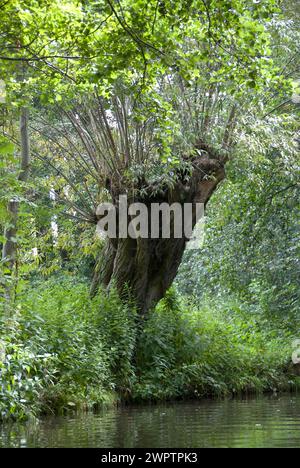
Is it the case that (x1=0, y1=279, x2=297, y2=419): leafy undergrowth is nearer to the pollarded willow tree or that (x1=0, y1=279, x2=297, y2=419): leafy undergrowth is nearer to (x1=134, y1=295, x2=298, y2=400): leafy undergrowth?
(x1=134, y1=295, x2=298, y2=400): leafy undergrowth

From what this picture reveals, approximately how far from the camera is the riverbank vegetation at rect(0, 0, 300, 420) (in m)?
10.2

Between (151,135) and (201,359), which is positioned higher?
(151,135)

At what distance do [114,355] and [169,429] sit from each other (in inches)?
210

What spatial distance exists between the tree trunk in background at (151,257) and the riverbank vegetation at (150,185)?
3 cm

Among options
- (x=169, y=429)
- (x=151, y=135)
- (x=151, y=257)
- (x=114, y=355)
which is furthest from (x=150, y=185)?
(x=169, y=429)

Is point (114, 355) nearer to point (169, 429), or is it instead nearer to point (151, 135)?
point (151, 135)

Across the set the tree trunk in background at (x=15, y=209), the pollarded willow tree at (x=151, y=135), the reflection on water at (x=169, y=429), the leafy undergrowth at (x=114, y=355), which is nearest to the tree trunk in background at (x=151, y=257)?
the pollarded willow tree at (x=151, y=135)

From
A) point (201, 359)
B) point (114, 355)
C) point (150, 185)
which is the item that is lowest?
point (201, 359)

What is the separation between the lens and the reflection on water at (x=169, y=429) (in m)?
7.03

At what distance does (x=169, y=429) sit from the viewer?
8.37 meters

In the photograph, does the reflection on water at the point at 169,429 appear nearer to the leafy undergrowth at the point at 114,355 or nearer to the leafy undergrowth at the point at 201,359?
the leafy undergrowth at the point at 114,355

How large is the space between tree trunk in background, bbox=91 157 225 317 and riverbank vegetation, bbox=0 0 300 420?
35mm

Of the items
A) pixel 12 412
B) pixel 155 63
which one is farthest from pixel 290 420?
pixel 155 63

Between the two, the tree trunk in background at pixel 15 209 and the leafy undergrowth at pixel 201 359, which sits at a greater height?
the tree trunk in background at pixel 15 209
